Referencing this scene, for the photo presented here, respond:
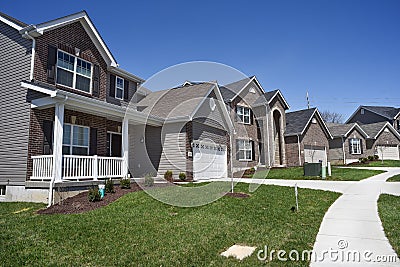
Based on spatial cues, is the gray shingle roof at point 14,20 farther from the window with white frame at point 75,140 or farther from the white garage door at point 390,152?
the white garage door at point 390,152

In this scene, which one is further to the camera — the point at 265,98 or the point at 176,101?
the point at 265,98

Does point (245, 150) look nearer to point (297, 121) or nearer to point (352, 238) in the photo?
point (297, 121)

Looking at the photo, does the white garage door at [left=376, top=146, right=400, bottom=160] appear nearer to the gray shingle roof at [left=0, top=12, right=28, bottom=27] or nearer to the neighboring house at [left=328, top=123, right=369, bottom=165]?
the neighboring house at [left=328, top=123, right=369, bottom=165]

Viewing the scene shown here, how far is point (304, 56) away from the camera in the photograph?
16.3 m

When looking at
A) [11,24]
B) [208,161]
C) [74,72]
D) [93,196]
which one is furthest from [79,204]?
[208,161]

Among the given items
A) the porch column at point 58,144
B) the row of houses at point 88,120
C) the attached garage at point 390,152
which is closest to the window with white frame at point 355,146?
the attached garage at point 390,152

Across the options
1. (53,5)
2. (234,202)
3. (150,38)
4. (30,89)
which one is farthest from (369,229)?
(53,5)

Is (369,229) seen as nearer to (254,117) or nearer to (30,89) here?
(30,89)

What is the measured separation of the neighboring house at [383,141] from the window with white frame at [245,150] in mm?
20457

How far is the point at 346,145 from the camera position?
32.2 metres

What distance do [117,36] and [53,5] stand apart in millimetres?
3151

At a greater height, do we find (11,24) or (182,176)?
(11,24)

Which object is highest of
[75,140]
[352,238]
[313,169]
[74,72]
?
[74,72]

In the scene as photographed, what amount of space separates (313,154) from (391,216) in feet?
73.1
